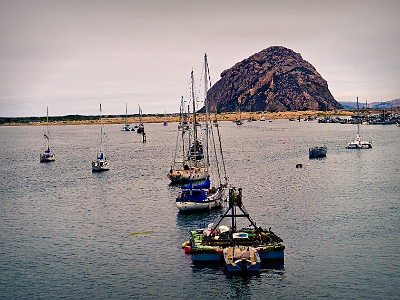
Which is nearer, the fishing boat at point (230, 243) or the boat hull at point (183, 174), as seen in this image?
the fishing boat at point (230, 243)

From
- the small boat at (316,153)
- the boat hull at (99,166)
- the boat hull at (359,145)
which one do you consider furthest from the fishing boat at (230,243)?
the boat hull at (359,145)

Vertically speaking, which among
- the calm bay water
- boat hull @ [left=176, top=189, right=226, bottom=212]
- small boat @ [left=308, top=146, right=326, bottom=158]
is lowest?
the calm bay water

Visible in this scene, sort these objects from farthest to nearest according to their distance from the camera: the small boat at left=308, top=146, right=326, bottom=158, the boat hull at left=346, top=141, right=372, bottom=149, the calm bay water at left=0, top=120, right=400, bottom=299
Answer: the boat hull at left=346, top=141, right=372, bottom=149, the small boat at left=308, top=146, right=326, bottom=158, the calm bay water at left=0, top=120, right=400, bottom=299

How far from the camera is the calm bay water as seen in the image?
46.5 meters

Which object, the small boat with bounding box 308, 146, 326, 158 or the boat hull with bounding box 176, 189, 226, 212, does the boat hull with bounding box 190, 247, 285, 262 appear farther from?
the small boat with bounding box 308, 146, 326, 158

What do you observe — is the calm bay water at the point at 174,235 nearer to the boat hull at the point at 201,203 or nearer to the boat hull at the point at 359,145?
the boat hull at the point at 201,203

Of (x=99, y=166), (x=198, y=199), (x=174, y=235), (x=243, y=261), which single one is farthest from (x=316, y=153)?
(x=243, y=261)

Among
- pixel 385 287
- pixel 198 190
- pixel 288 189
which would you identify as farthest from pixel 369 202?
pixel 385 287

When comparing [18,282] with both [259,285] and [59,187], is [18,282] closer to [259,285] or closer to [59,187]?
[259,285]

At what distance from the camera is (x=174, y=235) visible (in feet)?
204

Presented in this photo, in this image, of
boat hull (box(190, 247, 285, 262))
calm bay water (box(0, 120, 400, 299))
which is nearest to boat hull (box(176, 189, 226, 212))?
calm bay water (box(0, 120, 400, 299))

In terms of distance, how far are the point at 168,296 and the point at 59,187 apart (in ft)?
203

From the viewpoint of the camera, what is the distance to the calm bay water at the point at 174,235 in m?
46.5

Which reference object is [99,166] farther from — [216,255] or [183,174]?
[216,255]
